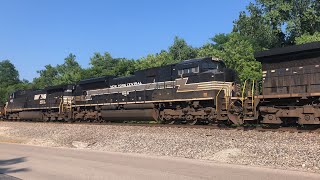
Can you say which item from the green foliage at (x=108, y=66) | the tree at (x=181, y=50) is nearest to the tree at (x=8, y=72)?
the green foliage at (x=108, y=66)

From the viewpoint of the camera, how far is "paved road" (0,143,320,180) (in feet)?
24.3

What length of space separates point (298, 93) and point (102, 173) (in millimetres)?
8303

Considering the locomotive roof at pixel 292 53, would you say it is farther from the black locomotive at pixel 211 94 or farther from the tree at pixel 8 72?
the tree at pixel 8 72

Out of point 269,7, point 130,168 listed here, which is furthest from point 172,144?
point 269,7

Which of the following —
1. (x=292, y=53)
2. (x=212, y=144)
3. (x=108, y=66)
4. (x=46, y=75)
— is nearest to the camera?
(x=212, y=144)

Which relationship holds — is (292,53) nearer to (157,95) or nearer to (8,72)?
(157,95)

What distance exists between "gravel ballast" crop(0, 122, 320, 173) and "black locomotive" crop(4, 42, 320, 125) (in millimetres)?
1569

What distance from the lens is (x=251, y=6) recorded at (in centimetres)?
2892

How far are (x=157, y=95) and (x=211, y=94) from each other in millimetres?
3660

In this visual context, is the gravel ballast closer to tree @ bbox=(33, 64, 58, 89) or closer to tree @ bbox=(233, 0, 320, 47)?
tree @ bbox=(233, 0, 320, 47)

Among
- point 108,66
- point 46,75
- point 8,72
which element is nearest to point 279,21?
point 108,66

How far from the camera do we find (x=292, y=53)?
1369 cm

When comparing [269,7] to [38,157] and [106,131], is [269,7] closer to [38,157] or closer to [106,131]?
[106,131]

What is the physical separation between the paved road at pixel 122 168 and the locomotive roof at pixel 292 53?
6.76m
